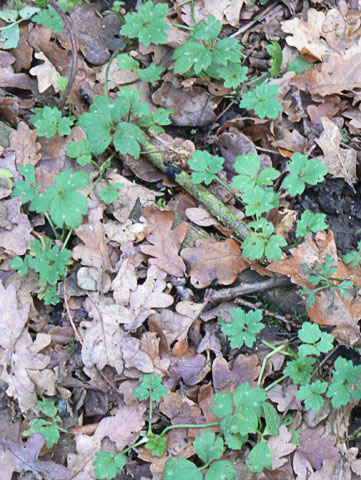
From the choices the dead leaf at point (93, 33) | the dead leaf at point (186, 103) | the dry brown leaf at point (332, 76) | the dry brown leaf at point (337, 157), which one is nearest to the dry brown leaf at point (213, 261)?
the dry brown leaf at point (337, 157)

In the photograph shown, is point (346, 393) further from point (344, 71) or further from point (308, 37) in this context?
point (308, 37)

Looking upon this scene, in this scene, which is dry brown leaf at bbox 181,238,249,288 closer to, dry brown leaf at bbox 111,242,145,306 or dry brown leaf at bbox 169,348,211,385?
dry brown leaf at bbox 111,242,145,306

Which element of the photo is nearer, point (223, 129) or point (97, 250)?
point (97, 250)

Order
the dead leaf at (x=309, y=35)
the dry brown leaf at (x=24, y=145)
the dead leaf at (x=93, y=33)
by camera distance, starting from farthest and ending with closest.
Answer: the dead leaf at (x=93, y=33), the dead leaf at (x=309, y=35), the dry brown leaf at (x=24, y=145)

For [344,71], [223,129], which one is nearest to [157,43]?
[223,129]

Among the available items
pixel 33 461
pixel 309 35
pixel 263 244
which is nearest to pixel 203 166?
pixel 263 244

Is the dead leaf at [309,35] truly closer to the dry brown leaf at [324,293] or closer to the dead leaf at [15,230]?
the dry brown leaf at [324,293]
